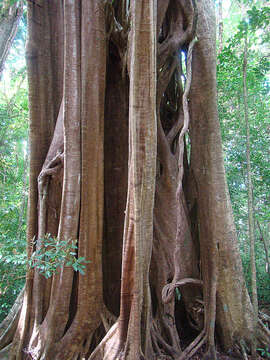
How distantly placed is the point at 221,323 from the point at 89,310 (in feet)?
4.03

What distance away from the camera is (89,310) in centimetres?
260

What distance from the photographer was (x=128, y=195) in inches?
88.8

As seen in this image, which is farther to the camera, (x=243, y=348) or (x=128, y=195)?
(x=243, y=348)

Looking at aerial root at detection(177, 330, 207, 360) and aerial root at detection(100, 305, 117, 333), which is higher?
aerial root at detection(100, 305, 117, 333)

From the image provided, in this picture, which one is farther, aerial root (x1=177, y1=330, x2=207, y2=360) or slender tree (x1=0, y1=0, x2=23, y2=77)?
slender tree (x1=0, y1=0, x2=23, y2=77)

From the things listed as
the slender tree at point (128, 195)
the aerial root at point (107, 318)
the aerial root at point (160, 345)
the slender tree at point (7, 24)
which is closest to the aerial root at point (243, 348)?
the slender tree at point (128, 195)

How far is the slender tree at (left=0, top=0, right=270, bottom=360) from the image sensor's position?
2.21 meters

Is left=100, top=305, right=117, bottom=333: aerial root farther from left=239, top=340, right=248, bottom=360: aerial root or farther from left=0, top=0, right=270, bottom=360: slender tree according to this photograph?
left=239, top=340, right=248, bottom=360: aerial root

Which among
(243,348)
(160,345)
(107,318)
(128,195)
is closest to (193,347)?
(160,345)

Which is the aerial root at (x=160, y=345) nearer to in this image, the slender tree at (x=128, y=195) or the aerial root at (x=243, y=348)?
the slender tree at (x=128, y=195)

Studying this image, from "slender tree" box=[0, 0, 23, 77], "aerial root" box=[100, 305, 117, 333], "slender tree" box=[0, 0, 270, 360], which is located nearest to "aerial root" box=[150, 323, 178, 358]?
"slender tree" box=[0, 0, 270, 360]

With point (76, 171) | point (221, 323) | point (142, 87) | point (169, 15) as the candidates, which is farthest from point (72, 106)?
point (221, 323)

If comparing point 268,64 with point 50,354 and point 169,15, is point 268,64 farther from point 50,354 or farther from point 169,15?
point 50,354

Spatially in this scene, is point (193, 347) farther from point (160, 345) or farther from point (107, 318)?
point (107, 318)
